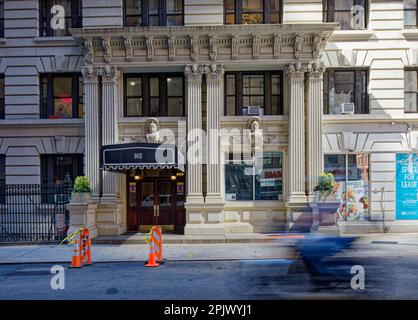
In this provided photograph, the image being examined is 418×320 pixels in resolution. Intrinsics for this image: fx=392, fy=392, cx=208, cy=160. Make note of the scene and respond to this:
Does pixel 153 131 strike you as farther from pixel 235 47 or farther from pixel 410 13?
pixel 410 13

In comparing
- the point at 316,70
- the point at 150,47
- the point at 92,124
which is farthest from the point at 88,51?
the point at 316,70

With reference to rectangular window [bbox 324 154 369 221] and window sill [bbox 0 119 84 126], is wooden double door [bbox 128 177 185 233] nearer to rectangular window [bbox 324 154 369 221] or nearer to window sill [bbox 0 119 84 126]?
window sill [bbox 0 119 84 126]

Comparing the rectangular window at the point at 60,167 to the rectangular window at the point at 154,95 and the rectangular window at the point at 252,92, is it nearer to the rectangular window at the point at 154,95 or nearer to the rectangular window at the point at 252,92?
the rectangular window at the point at 154,95

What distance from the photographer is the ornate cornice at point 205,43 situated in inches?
646

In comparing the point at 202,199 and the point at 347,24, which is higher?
the point at 347,24

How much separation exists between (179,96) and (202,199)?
191 inches

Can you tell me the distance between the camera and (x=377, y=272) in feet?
34.2

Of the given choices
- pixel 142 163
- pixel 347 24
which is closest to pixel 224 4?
pixel 347 24

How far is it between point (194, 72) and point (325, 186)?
24.0 feet

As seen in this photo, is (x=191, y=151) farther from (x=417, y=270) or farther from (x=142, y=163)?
(x=417, y=270)

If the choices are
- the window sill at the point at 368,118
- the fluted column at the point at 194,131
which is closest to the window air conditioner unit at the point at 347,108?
the window sill at the point at 368,118

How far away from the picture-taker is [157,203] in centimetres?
1794

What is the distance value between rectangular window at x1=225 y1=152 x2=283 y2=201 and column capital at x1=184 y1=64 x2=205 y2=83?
374 cm

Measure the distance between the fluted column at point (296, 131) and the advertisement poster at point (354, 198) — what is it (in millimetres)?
2121
